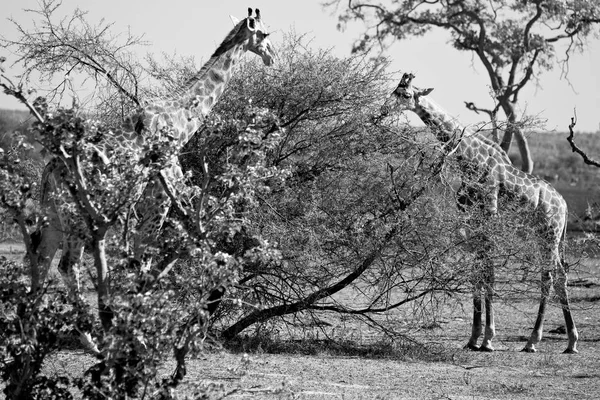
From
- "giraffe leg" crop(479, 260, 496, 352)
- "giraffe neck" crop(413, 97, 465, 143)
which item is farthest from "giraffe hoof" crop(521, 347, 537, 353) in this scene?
"giraffe neck" crop(413, 97, 465, 143)

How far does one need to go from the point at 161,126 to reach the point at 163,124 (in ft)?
0.12

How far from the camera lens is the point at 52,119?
14.8 feet

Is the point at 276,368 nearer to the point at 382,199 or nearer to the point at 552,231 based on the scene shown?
the point at 382,199

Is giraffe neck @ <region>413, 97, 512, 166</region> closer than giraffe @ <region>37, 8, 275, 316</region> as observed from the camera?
No

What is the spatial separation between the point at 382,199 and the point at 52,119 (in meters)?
4.56

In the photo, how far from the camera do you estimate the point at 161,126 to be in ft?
25.2

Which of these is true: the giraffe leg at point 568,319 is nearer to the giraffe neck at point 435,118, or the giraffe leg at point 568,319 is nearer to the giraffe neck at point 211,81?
the giraffe neck at point 435,118

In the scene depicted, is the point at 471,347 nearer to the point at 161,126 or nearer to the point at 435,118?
the point at 435,118

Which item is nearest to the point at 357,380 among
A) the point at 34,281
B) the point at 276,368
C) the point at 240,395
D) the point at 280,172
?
the point at 276,368

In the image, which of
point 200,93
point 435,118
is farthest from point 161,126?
point 435,118

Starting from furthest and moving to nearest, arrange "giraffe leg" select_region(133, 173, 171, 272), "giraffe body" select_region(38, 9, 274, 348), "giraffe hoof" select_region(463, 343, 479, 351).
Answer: "giraffe hoof" select_region(463, 343, 479, 351) → "giraffe leg" select_region(133, 173, 171, 272) → "giraffe body" select_region(38, 9, 274, 348)

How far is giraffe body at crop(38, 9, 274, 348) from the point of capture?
651 cm

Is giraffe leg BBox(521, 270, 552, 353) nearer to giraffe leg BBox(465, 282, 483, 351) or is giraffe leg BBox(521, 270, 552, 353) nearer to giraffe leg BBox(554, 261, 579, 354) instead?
giraffe leg BBox(554, 261, 579, 354)

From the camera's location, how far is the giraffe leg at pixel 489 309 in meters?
8.61
